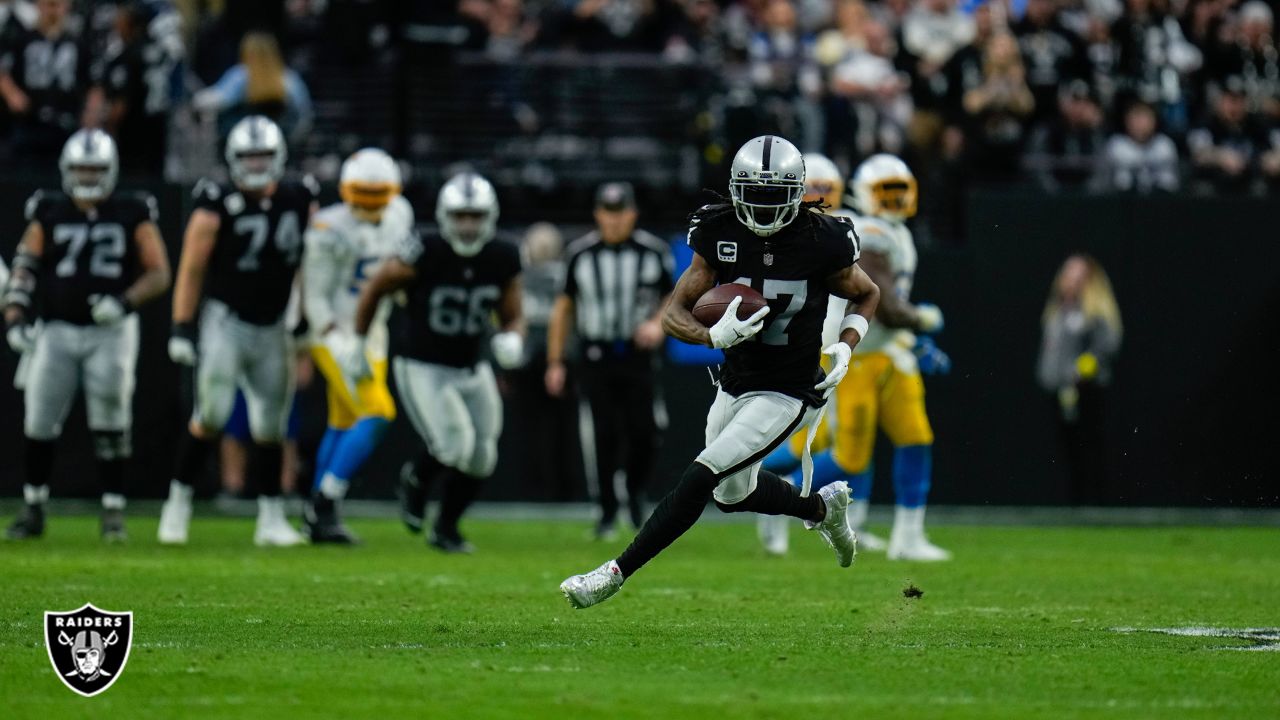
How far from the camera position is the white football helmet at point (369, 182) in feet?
35.9

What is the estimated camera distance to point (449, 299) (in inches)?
404

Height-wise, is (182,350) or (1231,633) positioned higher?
(182,350)

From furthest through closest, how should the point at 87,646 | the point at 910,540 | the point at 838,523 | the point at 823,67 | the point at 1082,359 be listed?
the point at 823,67 < the point at 1082,359 < the point at 910,540 < the point at 838,523 < the point at 87,646

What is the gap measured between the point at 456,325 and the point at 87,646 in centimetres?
513

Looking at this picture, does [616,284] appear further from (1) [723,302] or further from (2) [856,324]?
(1) [723,302]

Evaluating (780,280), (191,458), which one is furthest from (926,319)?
(191,458)

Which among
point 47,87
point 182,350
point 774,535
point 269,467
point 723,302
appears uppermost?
point 47,87

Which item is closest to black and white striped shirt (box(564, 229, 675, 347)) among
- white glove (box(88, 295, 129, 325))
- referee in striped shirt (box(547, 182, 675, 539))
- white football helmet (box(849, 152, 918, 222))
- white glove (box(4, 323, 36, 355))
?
referee in striped shirt (box(547, 182, 675, 539))

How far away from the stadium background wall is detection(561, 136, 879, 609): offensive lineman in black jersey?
7.17 m

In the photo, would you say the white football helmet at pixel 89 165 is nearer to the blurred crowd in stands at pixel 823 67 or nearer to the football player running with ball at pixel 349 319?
the football player running with ball at pixel 349 319

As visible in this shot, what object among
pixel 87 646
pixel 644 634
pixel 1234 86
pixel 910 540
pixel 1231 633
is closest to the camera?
pixel 87 646

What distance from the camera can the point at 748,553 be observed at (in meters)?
10.8

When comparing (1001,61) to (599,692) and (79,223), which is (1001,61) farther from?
(599,692)

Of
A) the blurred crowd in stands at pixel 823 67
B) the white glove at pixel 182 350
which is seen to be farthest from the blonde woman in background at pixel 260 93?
the white glove at pixel 182 350
